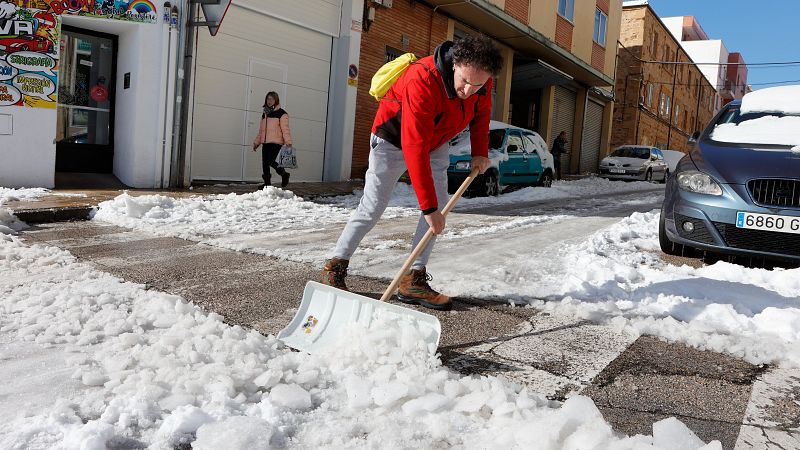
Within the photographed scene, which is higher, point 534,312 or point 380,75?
point 380,75

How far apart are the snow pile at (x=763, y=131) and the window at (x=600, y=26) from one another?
20.2 meters

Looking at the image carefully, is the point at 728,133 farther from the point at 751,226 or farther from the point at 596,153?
the point at 596,153

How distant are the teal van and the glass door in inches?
244

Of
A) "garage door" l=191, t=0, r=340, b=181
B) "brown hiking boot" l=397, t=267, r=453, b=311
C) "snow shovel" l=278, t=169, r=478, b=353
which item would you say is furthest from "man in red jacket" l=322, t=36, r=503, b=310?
"garage door" l=191, t=0, r=340, b=181

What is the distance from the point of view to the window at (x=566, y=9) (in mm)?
21156

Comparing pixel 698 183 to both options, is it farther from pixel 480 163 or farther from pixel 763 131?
pixel 480 163

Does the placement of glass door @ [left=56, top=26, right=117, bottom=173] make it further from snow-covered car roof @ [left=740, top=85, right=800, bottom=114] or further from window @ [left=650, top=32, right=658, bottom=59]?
window @ [left=650, top=32, right=658, bottom=59]

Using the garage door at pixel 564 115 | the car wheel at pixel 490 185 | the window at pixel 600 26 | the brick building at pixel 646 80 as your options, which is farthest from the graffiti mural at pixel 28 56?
the brick building at pixel 646 80

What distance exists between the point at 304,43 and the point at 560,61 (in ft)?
39.6

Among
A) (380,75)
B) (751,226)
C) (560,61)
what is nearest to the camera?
(380,75)

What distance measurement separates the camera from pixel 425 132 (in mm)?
3168

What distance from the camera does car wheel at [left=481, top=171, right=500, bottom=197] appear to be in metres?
11.8

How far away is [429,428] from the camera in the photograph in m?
2.02

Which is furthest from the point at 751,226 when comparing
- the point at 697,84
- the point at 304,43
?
the point at 697,84
